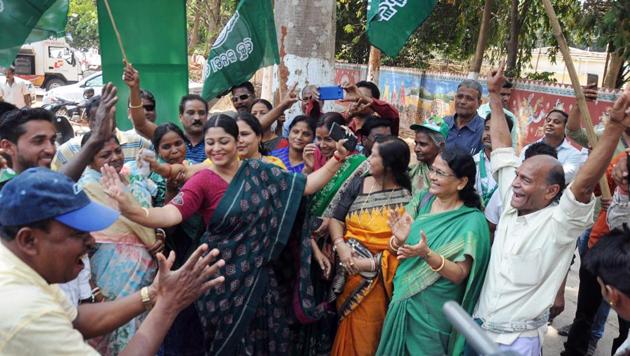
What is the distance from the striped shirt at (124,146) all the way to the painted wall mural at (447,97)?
186cm

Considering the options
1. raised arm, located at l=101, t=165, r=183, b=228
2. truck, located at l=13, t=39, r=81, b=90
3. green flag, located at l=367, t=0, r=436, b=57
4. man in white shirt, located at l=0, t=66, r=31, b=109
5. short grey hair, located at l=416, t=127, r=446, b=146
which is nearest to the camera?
raised arm, located at l=101, t=165, r=183, b=228

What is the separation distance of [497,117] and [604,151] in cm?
91

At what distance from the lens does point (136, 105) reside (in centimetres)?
401

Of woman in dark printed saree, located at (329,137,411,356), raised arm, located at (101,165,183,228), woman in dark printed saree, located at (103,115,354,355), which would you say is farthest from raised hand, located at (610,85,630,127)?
raised arm, located at (101,165,183,228)

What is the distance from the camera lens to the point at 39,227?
166cm

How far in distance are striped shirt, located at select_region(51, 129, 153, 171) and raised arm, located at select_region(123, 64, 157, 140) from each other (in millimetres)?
79

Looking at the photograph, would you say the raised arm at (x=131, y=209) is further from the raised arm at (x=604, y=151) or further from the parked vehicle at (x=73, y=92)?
the parked vehicle at (x=73, y=92)

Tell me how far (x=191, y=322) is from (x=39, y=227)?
5.82ft

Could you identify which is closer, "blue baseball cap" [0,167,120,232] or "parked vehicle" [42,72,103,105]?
"blue baseball cap" [0,167,120,232]

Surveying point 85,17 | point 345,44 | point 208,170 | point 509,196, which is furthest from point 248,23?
point 85,17

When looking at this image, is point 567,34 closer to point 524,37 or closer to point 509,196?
point 524,37

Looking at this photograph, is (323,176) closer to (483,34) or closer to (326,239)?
(326,239)

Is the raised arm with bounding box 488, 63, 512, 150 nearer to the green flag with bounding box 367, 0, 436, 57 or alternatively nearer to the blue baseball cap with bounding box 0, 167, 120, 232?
the green flag with bounding box 367, 0, 436, 57

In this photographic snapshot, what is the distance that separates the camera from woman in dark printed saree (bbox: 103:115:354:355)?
9.55 ft
